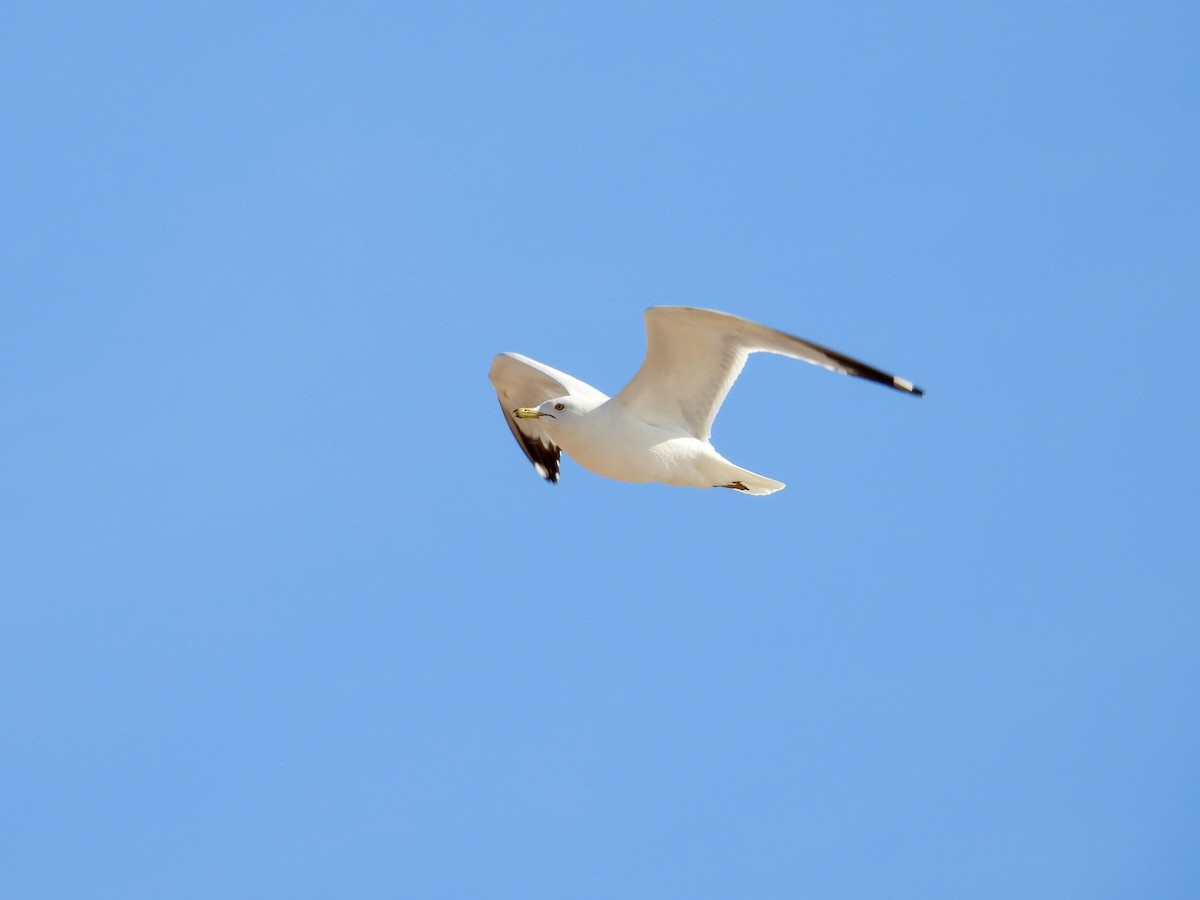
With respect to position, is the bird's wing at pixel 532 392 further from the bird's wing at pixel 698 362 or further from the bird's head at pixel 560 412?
the bird's wing at pixel 698 362

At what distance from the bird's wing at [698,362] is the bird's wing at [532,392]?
740 mm

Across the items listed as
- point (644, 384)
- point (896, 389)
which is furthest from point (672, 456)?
point (896, 389)

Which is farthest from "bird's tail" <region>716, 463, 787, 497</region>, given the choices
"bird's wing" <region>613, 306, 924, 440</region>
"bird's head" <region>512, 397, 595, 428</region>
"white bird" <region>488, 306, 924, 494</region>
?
"bird's head" <region>512, 397, 595, 428</region>

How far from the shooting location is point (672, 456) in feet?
38.5

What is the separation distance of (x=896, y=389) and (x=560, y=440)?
241 cm

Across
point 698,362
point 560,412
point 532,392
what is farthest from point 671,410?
point 532,392

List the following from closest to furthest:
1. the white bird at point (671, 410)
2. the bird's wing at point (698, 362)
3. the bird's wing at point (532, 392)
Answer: the bird's wing at point (698, 362)
the white bird at point (671, 410)
the bird's wing at point (532, 392)

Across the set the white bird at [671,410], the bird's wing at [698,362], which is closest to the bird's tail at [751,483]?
the white bird at [671,410]

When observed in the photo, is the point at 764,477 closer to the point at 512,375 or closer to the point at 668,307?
the point at 668,307

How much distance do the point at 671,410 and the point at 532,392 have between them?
2.24 metres

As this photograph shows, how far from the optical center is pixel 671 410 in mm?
11883

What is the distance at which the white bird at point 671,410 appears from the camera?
11344 millimetres

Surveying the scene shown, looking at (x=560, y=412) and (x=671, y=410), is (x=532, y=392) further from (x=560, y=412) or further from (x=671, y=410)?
(x=671, y=410)

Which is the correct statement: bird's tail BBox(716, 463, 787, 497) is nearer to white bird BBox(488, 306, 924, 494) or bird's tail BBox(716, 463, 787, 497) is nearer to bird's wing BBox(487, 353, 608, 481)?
white bird BBox(488, 306, 924, 494)
